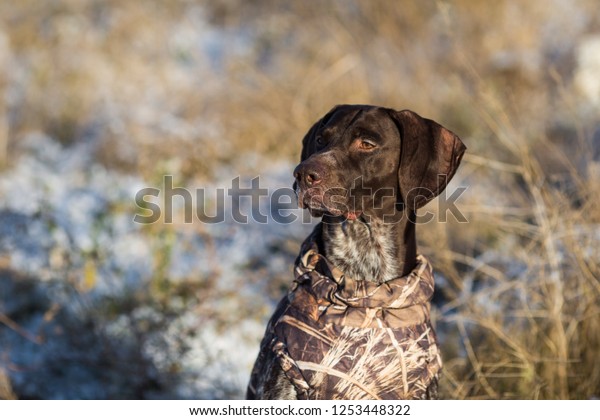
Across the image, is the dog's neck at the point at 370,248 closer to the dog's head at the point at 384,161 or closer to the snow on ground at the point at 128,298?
the dog's head at the point at 384,161

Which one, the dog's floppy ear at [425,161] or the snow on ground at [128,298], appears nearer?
the dog's floppy ear at [425,161]

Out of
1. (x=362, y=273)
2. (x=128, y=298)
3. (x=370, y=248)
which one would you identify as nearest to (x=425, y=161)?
(x=370, y=248)

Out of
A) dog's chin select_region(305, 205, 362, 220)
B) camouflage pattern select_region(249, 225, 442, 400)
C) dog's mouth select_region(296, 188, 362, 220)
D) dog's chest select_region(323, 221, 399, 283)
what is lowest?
camouflage pattern select_region(249, 225, 442, 400)

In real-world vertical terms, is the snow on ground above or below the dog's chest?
below

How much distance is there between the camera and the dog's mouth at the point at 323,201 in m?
2.78

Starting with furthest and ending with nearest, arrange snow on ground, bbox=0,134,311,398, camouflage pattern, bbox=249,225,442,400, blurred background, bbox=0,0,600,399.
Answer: snow on ground, bbox=0,134,311,398, blurred background, bbox=0,0,600,399, camouflage pattern, bbox=249,225,442,400

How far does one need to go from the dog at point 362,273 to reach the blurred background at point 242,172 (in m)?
A: 1.05

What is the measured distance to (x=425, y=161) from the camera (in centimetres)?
291

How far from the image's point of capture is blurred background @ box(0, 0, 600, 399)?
4.06m
